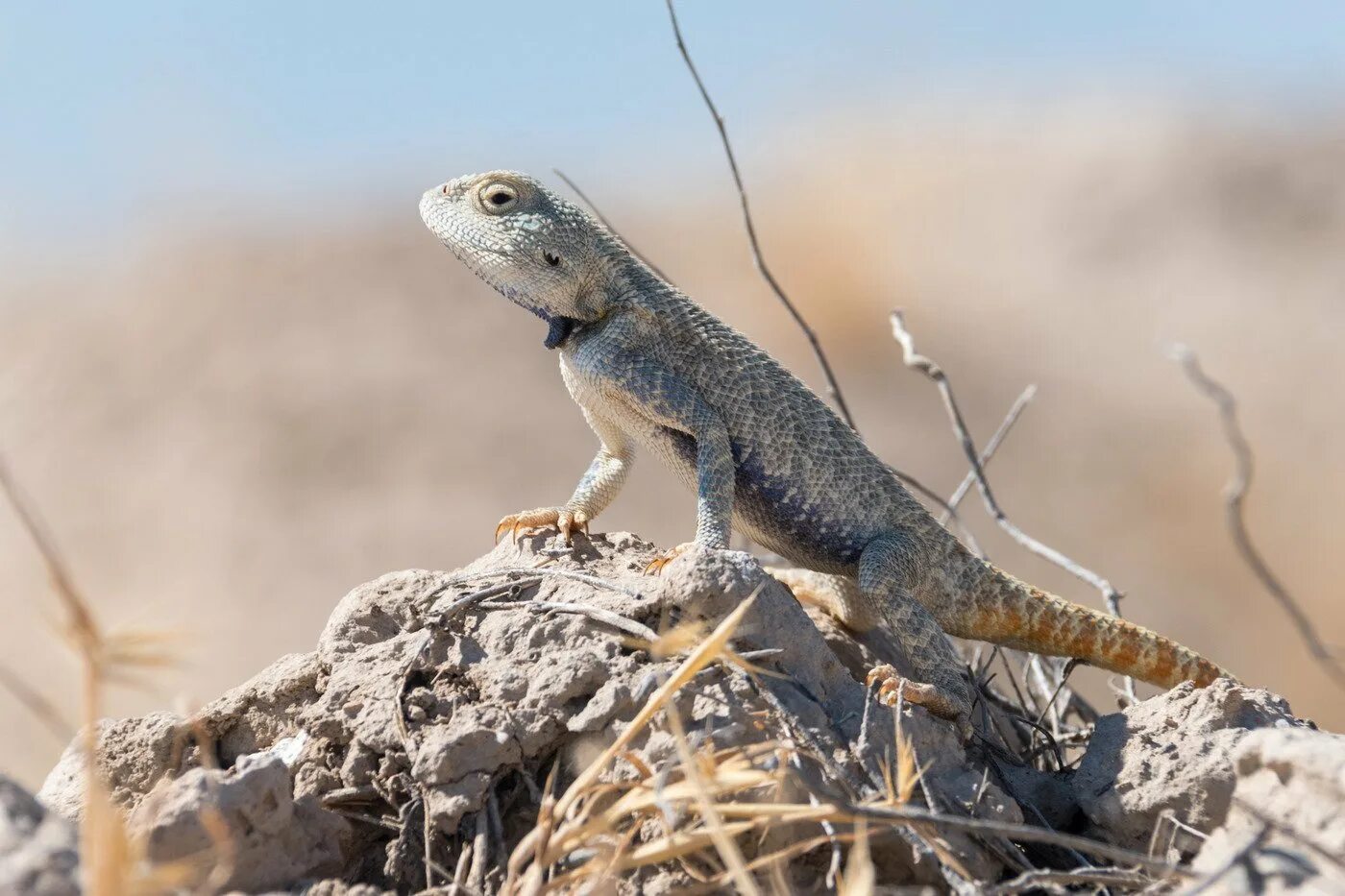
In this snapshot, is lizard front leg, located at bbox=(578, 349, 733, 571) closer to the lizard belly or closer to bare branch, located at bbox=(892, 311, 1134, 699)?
the lizard belly

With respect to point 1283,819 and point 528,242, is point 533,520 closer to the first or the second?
point 528,242

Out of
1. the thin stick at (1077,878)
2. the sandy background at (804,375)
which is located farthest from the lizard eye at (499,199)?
the sandy background at (804,375)

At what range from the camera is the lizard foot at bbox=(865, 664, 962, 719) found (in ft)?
9.87

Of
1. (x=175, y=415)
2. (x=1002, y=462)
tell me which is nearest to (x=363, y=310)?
(x=175, y=415)

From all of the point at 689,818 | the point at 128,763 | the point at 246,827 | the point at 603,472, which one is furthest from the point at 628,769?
the point at 603,472

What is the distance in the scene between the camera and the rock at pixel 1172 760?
278 cm

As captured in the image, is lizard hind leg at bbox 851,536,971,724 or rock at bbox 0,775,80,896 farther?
lizard hind leg at bbox 851,536,971,724

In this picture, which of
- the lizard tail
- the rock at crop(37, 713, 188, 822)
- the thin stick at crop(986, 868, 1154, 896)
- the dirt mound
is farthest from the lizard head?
the thin stick at crop(986, 868, 1154, 896)

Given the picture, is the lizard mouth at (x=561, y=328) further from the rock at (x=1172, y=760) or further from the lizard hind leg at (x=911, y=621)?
the rock at (x=1172, y=760)

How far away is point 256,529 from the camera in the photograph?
13.7 m

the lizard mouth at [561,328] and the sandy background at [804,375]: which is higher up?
the sandy background at [804,375]

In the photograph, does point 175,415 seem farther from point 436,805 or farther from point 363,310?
point 436,805

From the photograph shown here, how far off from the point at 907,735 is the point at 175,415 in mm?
14153

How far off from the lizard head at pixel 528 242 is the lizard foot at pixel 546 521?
22.1 inches
